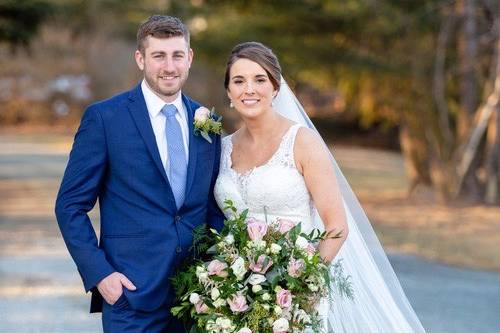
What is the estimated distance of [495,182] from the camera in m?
17.6

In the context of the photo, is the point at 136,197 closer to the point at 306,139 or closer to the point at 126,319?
the point at 126,319

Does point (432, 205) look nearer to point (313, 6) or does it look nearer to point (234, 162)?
point (313, 6)

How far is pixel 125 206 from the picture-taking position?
160 inches

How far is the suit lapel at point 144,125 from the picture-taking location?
4.06 metres

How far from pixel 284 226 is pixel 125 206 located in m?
0.64

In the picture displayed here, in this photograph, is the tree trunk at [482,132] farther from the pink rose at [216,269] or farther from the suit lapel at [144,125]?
the pink rose at [216,269]

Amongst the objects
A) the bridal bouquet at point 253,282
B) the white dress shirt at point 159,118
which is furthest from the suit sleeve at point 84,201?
the bridal bouquet at point 253,282

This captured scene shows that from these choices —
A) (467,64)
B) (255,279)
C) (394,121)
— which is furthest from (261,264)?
(394,121)

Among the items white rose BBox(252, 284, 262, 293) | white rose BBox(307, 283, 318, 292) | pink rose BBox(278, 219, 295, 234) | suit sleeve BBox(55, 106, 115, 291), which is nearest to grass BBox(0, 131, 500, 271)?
pink rose BBox(278, 219, 295, 234)

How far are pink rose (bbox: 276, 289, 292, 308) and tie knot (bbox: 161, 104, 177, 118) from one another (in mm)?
847

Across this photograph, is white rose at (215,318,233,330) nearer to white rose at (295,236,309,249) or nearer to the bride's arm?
white rose at (295,236,309,249)

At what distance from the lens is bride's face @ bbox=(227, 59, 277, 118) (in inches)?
165

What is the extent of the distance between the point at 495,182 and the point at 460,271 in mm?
6679

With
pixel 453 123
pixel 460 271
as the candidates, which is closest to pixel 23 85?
pixel 453 123
